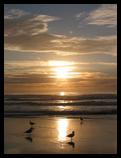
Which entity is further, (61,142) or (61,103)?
(61,103)

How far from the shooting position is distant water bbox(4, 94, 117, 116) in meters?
10.2

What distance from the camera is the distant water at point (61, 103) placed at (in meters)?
10.2

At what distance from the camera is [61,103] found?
41.7 feet

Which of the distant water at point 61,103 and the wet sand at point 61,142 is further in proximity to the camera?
the distant water at point 61,103

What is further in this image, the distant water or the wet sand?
the distant water
